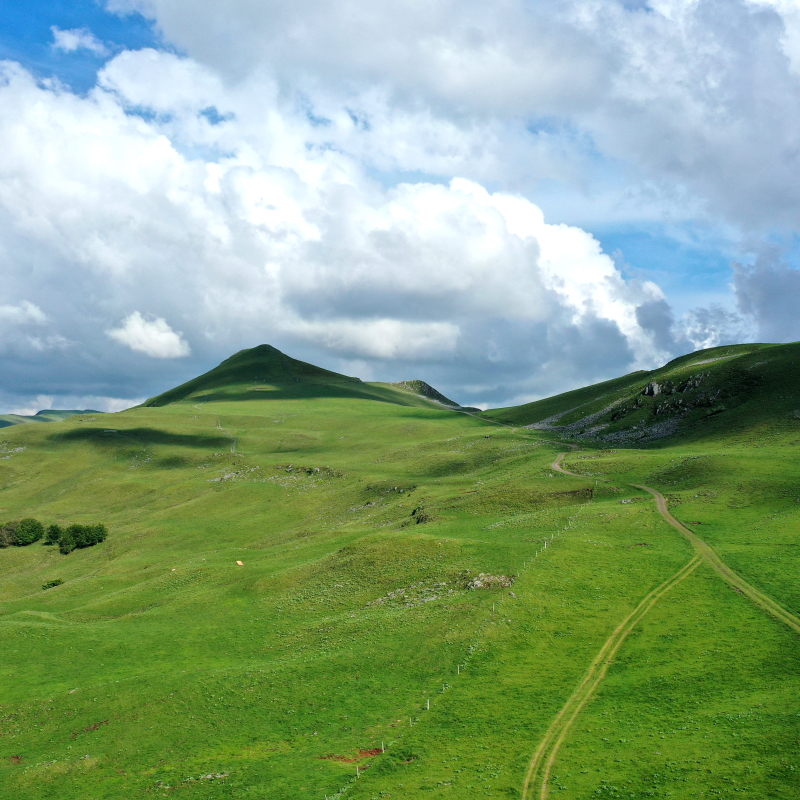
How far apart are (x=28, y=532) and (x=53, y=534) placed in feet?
18.6

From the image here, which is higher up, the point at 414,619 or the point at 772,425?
the point at 772,425

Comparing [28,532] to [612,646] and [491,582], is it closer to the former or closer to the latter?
[491,582]

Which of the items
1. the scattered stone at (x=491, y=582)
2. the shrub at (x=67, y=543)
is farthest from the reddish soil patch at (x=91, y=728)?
the shrub at (x=67, y=543)

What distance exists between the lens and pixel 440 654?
4872cm

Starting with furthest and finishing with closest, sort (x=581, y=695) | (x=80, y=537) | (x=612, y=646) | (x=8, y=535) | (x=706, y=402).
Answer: (x=706, y=402) → (x=8, y=535) → (x=80, y=537) → (x=612, y=646) → (x=581, y=695)

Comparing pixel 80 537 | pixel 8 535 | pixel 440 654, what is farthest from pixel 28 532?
pixel 440 654

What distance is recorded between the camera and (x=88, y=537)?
5049 inches

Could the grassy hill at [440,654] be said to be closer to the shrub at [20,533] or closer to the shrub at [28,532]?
the shrub at [28,532]

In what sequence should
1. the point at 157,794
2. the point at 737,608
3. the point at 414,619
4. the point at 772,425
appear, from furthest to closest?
the point at 772,425 → the point at 414,619 → the point at 737,608 → the point at 157,794

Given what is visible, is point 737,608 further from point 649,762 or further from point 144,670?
point 144,670

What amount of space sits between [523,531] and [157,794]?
5434 centimetres

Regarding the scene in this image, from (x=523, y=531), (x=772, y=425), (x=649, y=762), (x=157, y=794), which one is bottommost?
(x=157, y=794)

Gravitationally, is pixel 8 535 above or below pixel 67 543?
above

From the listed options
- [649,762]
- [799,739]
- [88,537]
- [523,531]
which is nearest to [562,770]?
[649,762]
